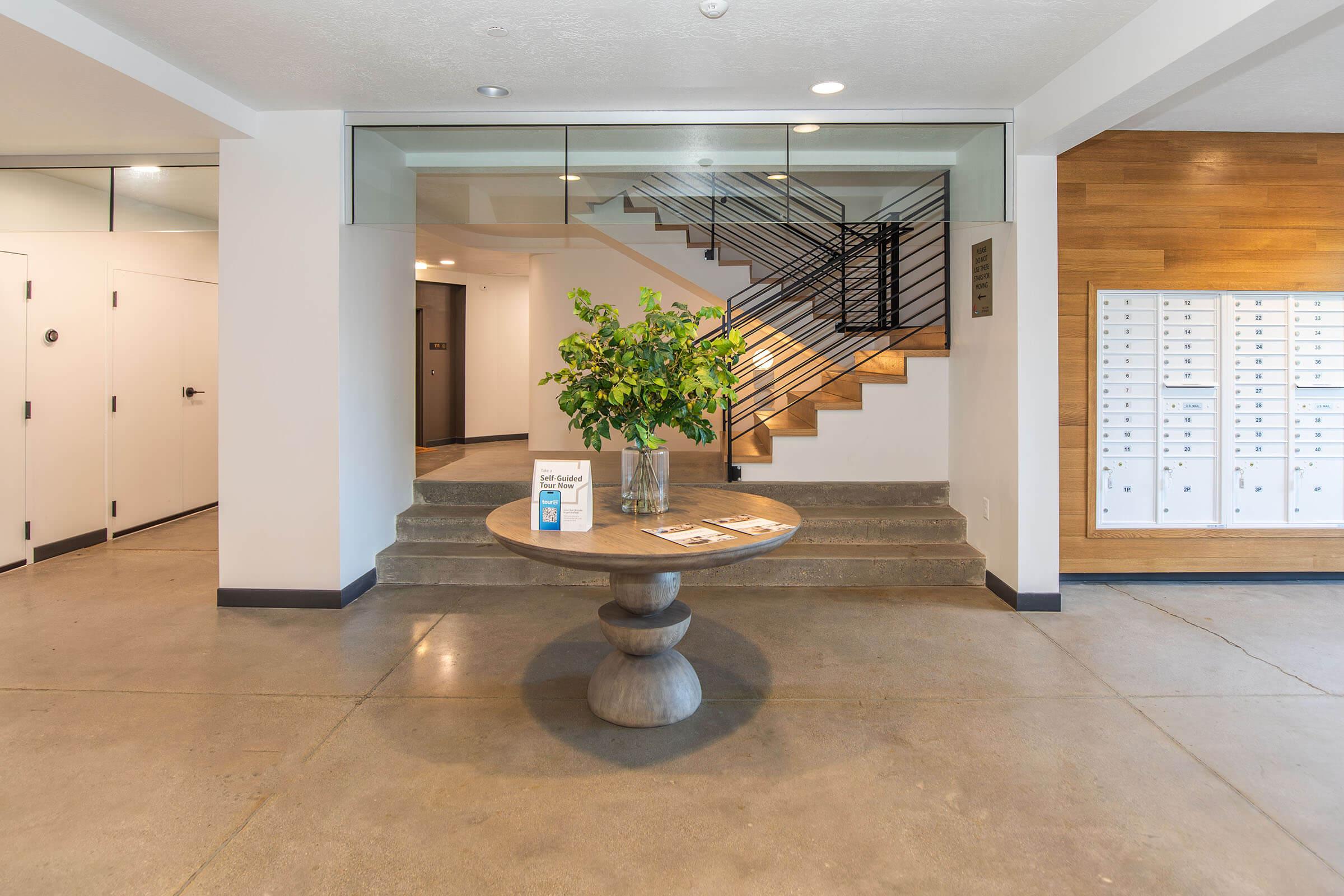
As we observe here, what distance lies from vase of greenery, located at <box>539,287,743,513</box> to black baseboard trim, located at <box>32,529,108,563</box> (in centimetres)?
493

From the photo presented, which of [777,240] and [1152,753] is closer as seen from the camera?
[1152,753]

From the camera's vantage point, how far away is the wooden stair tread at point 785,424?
563 cm

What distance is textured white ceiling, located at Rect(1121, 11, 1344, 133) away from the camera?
132 inches

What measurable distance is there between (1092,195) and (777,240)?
8.86 feet

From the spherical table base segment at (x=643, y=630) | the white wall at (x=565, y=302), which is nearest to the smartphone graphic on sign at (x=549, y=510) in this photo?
the spherical table base segment at (x=643, y=630)

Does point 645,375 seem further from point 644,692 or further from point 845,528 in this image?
point 845,528

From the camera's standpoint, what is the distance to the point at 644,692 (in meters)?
3.01

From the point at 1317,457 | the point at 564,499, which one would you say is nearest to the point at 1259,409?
the point at 1317,457

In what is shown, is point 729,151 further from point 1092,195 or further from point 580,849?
point 580,849

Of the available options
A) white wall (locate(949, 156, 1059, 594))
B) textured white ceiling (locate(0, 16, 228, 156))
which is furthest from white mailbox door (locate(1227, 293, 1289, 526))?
textured white ceiling (locate(0, 16, 228, 156))

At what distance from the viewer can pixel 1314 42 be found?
341 centimetres

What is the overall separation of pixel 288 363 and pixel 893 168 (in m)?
3.67

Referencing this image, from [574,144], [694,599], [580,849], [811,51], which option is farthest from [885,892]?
[574,144]

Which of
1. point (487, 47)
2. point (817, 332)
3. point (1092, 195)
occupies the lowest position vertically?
point (817, 332)
